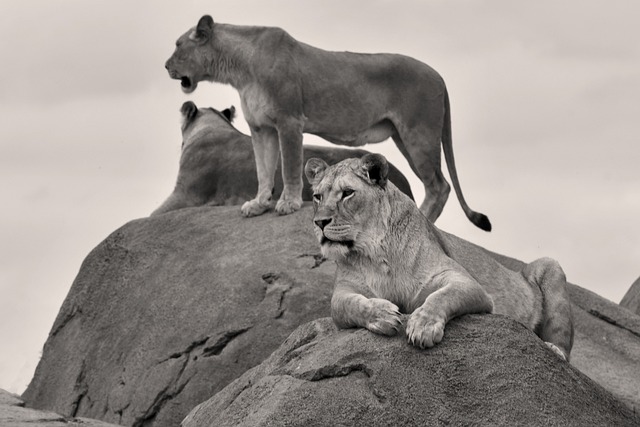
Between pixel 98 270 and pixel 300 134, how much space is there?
237cm

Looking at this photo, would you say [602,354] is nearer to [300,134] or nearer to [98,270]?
[300,134]

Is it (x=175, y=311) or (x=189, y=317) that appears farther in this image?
(x=175, y=311)

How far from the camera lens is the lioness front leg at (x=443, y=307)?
632cm

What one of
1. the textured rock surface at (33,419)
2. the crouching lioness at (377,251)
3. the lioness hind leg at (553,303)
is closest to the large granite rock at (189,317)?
the lioness hind leg at (553,303)

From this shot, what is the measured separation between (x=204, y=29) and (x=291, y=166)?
6.39 ft

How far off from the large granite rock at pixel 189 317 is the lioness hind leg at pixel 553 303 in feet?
4.53

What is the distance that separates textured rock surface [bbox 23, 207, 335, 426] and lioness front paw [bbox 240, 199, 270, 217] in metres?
0.09

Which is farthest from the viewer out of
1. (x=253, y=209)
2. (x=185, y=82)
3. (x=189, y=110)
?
(x=189, y=110)

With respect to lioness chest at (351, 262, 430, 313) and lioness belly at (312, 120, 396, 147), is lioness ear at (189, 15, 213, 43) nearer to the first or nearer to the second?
lioness belly at (312, 120, 396, 147)

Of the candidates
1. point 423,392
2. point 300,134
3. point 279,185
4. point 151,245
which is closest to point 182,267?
point 151,245

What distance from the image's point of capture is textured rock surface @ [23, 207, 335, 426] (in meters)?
10.6

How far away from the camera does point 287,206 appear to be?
11.9m

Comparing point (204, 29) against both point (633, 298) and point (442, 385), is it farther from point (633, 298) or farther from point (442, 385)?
point (442, 385)

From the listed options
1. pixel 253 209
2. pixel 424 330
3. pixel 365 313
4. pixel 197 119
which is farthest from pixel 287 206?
pixel 424 330
